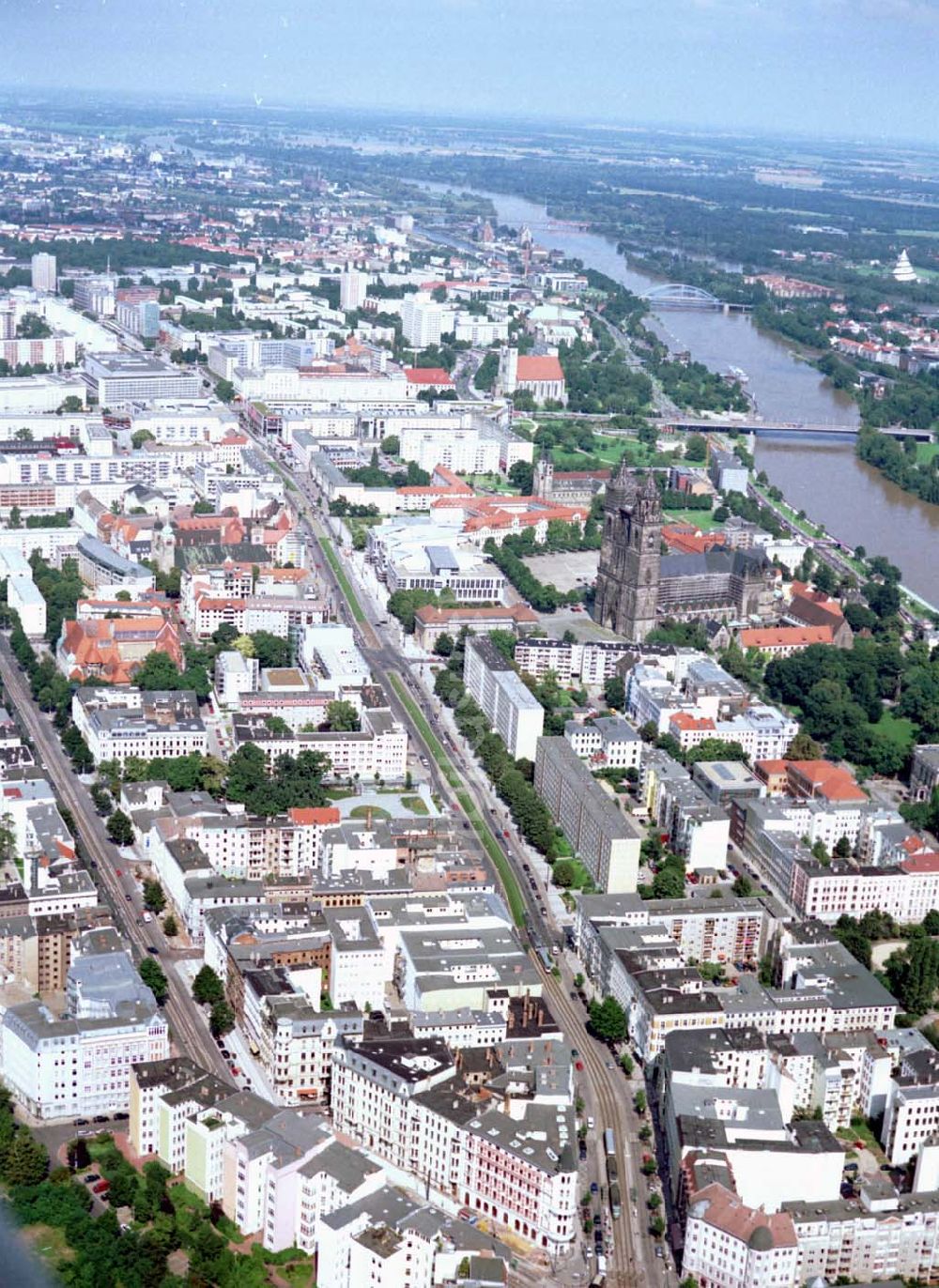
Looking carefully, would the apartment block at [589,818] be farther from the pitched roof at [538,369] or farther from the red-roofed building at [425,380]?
the pitched roof at [538,369]

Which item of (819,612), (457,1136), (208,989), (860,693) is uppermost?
(819,612)

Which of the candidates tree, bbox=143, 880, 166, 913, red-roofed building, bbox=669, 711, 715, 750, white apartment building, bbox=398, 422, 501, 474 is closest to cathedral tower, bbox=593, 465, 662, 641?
red-roofed building, bbox=669, 711, 715, 750

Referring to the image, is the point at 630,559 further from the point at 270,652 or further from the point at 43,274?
the point at 43,274

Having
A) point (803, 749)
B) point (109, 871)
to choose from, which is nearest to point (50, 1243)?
point (109, 871)

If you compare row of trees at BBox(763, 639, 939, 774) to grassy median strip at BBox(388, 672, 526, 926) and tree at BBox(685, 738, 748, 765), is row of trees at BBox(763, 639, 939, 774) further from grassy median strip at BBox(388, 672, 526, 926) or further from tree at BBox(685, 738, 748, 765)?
grassy median strip at BBox(388, 672, 526, 926)

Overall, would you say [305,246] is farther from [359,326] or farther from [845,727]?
[845,727]

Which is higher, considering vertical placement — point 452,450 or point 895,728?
point 452,450

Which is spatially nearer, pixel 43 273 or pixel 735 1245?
pixel 735 1245
